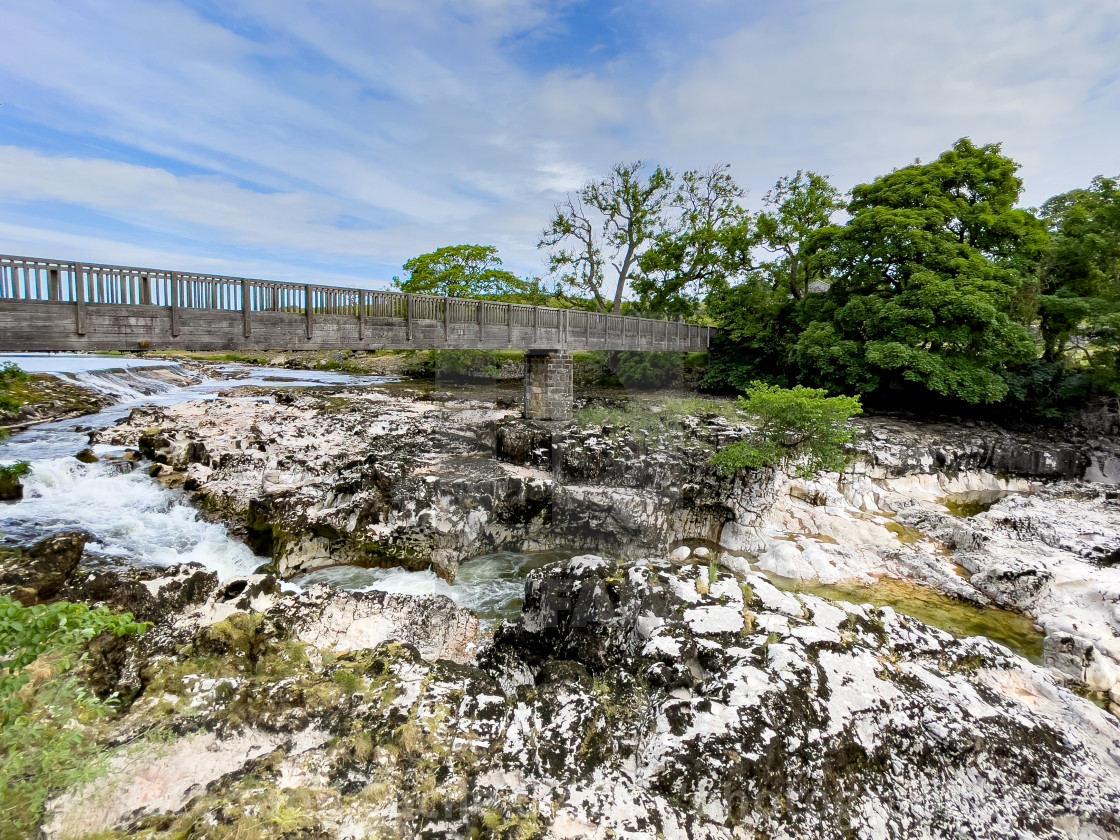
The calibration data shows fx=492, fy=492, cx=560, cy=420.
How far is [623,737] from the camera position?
5.45 m

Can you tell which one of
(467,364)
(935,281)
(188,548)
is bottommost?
(188,548)

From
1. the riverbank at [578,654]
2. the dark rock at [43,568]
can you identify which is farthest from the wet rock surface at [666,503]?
the dark rock at [43,568]

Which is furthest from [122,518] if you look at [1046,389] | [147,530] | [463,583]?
[1046,389]

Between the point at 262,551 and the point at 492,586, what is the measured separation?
5.20 metres

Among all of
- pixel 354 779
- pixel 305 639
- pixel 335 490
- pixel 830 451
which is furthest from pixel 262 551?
pixel 830 451

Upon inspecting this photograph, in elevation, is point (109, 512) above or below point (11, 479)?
below

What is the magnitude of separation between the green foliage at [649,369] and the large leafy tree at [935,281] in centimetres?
1172

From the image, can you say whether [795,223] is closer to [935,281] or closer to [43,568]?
[935,281]

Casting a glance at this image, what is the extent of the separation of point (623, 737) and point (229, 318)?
1268cm

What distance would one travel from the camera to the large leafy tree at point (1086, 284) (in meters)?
18.1

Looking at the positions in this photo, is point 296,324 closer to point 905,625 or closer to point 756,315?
point 905,625

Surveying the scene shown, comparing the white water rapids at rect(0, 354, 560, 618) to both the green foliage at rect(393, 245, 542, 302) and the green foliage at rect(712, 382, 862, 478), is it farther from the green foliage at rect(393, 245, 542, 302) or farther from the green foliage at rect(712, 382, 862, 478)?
the green foliage at rect(393, 245, 542, 302)

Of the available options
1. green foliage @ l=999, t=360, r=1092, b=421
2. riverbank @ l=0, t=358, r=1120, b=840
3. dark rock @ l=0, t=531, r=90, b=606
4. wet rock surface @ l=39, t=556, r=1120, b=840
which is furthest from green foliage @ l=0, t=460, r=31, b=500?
green foliage @ l=999, t=360, r=1092, b=421

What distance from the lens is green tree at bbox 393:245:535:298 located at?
35.3 m
